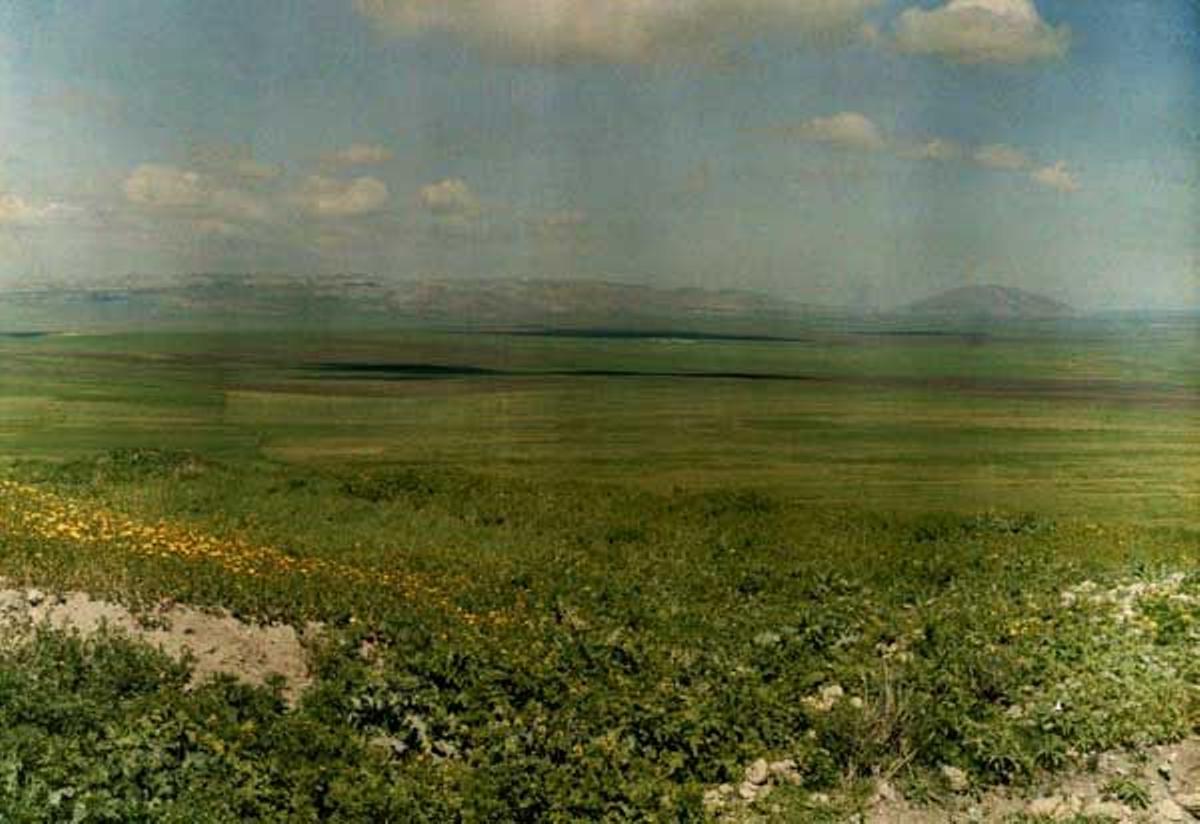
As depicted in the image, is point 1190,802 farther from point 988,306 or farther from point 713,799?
point 988,306

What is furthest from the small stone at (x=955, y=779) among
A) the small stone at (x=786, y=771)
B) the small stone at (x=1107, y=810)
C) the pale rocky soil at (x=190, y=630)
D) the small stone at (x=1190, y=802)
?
the pale rocky soil at (x=190, y=630)

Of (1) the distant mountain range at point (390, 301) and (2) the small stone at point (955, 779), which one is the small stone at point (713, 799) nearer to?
(2) the small stone at point (955, 779)

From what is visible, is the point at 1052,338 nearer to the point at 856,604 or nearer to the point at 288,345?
the point at 856,604

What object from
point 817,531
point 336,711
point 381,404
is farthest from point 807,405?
point 336,711

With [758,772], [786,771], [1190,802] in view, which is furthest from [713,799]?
[1190,802]

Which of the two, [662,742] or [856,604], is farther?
[856,604]
